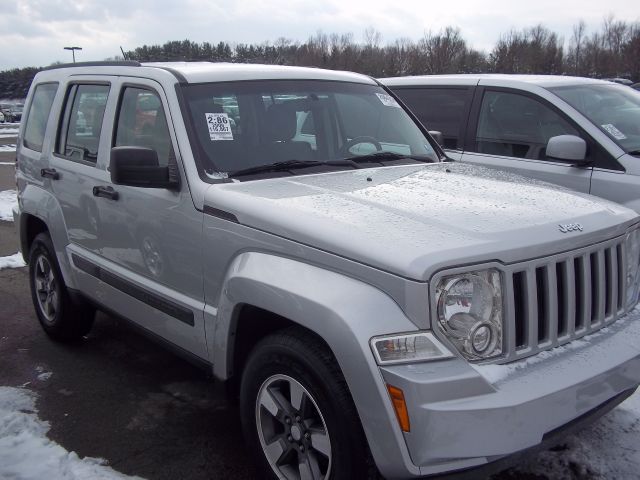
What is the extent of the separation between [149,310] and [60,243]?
133 cm

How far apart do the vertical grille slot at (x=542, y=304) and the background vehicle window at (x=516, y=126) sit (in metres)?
2.92

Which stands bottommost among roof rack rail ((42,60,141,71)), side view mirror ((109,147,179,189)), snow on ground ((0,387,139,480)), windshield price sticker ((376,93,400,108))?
snow on ground ((0,387,139,480))

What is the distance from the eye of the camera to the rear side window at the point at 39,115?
16.0ft

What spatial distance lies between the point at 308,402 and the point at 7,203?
30.7 ft

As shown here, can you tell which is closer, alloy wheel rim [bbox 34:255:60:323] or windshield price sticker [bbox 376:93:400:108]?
windshield price sticker [bbox 376:93:400:108]

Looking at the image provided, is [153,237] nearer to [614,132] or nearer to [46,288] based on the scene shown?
[46,288]

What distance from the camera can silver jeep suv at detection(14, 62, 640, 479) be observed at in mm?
2246

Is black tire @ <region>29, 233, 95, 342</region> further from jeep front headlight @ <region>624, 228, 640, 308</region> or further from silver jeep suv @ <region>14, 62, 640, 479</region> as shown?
jeep front headlight @ <region>624, 228, 640, 308</region>

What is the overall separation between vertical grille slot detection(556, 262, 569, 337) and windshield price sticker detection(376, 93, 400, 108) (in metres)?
2.08

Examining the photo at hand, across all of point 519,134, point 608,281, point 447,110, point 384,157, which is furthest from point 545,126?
point 608,281

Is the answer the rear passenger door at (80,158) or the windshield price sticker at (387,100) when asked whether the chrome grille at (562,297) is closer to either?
the windshield price sticker at (387,100)

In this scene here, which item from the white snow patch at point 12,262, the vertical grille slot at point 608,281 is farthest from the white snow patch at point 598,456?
the white snow patch at point 12,262

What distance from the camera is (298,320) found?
8.16 feet

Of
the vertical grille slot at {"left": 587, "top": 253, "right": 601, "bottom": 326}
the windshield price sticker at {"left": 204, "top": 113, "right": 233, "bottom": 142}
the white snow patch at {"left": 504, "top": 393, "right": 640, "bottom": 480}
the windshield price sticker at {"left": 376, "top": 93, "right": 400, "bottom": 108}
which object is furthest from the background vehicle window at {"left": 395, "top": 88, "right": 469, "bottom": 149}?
the vertical grille slot at {"left": 587, "top": 253, "right": 601, "bottom": 326}
